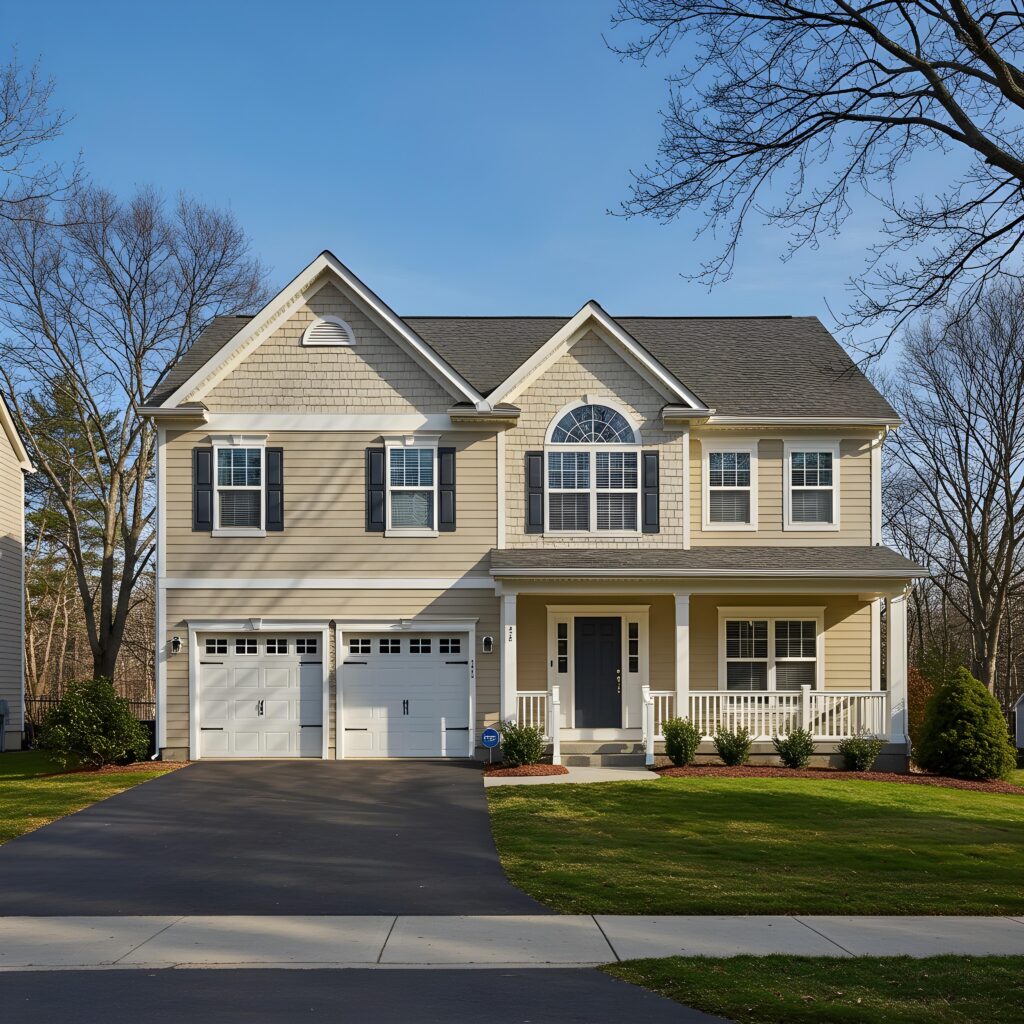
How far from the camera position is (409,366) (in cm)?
2106

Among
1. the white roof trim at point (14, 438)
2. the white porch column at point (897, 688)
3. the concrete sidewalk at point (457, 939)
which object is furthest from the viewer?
the white roof trim at point (14, 438)

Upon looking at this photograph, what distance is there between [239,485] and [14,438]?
10.6 meters

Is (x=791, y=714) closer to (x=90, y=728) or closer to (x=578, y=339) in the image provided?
(x=578, y=339)

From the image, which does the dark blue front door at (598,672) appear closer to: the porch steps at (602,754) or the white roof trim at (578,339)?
→ the porch steps at (602,754)

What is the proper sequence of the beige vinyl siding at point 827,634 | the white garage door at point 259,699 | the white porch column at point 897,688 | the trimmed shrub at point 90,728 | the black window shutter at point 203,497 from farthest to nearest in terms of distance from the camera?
1. the beige vinyl siding at point 827,634
2. the black window shutter at point 203,497
3. the white garage door at point 259,699
4. the white porch column at point 897,688
5. the trimmed shrub at point 90,728

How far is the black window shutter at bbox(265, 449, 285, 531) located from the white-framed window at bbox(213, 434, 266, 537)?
11 cm

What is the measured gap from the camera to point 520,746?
19.4 meters

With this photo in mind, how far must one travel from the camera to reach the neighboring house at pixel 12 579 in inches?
1083

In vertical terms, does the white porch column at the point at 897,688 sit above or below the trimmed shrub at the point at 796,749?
above

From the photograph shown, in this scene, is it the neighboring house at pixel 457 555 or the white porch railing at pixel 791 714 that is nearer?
the white porch railing at pixel 791 714

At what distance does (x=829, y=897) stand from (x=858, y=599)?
38.7 ft

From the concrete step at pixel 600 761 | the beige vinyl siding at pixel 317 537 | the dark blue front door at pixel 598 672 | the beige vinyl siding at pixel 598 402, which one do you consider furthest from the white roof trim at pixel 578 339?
the concrete step at pixel 600 761

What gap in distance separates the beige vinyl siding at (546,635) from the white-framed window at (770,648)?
1019 millimetres

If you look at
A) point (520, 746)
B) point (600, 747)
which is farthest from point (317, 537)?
point (600, 747)
